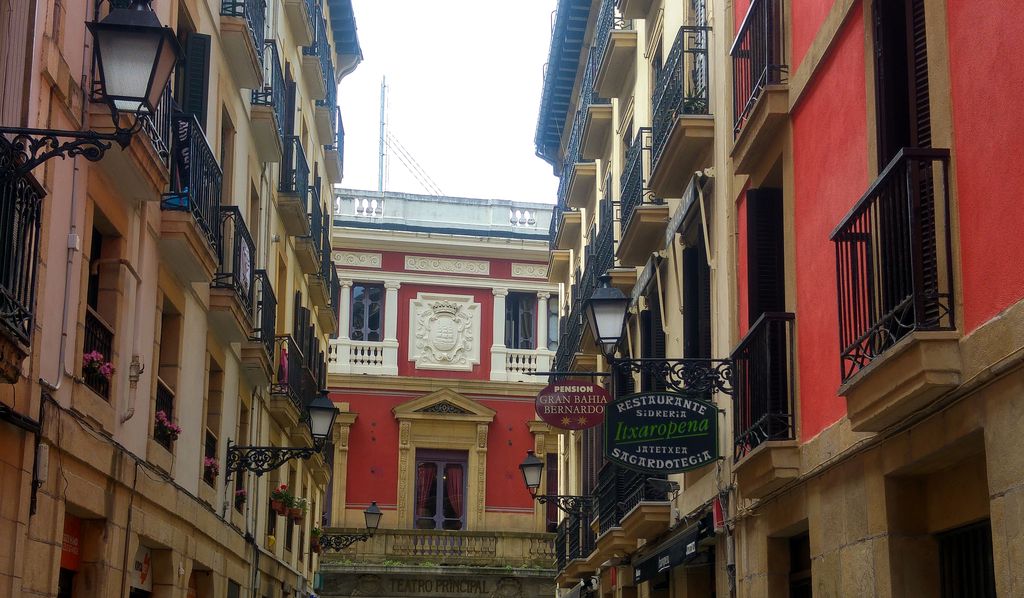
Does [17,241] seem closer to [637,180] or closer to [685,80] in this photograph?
[685,80]

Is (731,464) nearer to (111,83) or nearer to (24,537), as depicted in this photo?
(24,537)

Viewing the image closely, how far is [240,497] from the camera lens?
19.3m

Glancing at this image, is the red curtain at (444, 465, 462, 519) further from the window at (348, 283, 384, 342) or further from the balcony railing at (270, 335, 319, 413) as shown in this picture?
the balcony railing at (270, 335, 319, 413)

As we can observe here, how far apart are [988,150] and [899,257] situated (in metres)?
0.96

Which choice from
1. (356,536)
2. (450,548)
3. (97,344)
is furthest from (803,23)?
(450,548)

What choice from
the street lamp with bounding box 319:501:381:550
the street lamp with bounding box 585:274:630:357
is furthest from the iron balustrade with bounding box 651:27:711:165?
the street lamp with bounding box 319:501:381:550

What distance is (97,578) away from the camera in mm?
11578

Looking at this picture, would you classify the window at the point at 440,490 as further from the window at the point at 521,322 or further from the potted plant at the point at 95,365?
the potted plant at the point at 95,365

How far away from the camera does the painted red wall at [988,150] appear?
6598mm

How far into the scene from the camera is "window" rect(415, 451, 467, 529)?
3681 centimetres

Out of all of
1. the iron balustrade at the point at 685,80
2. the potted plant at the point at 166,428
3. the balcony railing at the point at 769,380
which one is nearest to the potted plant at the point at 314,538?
the potted plant at the point at 166,428

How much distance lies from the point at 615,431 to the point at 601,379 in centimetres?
1098

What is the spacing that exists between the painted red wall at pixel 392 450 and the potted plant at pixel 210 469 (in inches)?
776

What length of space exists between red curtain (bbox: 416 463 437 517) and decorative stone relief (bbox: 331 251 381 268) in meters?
5.43
